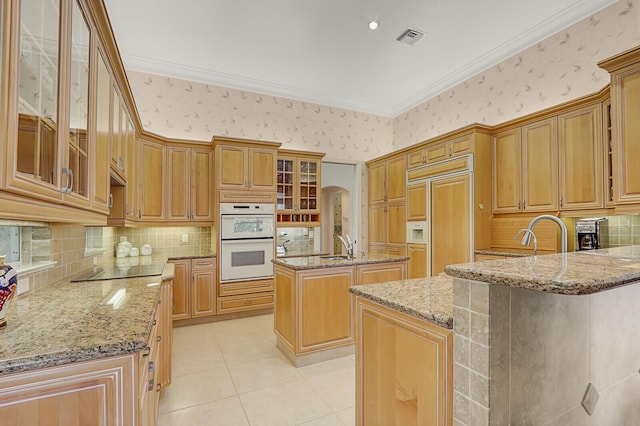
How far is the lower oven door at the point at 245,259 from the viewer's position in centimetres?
405

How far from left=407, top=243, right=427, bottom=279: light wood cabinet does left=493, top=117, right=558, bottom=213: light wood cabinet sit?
3.65 feet

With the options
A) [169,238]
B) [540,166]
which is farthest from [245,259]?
[540,166]

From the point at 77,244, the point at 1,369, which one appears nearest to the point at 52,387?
the point at 1,369

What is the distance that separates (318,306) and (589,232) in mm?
2729

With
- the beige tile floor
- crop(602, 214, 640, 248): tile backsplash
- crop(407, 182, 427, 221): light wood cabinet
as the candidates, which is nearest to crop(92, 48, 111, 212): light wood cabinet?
the beige tile floor

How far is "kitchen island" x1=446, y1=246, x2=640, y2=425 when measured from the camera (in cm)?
89

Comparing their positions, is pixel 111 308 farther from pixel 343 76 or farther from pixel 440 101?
pixel 440 101

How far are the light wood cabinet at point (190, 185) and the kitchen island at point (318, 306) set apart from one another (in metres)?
1.75

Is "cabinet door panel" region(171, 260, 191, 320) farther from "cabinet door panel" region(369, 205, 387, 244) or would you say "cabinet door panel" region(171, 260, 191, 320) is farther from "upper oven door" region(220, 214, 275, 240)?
"cabinet door panel" region(369, 205, 387, 244)

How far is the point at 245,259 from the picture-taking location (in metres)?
4.17

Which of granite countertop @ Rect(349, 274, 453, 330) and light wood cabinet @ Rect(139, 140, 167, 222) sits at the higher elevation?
light wood cabinet @ Rect(139, 140, 167, 222)

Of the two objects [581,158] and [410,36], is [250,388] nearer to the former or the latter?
[581,158]

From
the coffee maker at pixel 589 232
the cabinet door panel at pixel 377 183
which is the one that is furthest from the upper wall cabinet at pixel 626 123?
the cabinet door panel at pixel 377 183

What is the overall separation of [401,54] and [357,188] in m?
2.39
